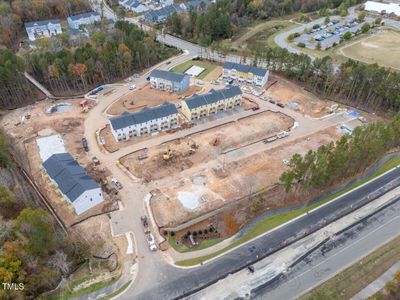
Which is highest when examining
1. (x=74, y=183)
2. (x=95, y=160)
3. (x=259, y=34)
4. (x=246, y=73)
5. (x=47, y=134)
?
(x=259, y=34)

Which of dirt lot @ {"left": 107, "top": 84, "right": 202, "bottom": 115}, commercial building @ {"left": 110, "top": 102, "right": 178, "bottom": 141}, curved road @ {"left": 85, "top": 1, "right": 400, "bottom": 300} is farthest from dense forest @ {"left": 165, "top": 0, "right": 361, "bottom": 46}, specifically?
curved road @ {"left": 85, "top": 1, "right": 400, "bottom": 300}

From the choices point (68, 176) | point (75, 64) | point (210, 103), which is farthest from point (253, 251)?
point (75, 64)

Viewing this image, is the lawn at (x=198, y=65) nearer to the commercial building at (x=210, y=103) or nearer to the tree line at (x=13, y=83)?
the commercial building at (x=210, y=103)

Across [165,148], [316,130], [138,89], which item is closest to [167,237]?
[165,148]

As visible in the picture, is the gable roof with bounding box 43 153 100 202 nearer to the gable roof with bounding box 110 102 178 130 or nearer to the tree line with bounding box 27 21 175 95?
the gable roof with bounding box 110 102 178 130

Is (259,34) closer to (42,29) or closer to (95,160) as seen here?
(42,29)

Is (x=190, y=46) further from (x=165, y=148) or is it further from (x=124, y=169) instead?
(x=124, y=169)
